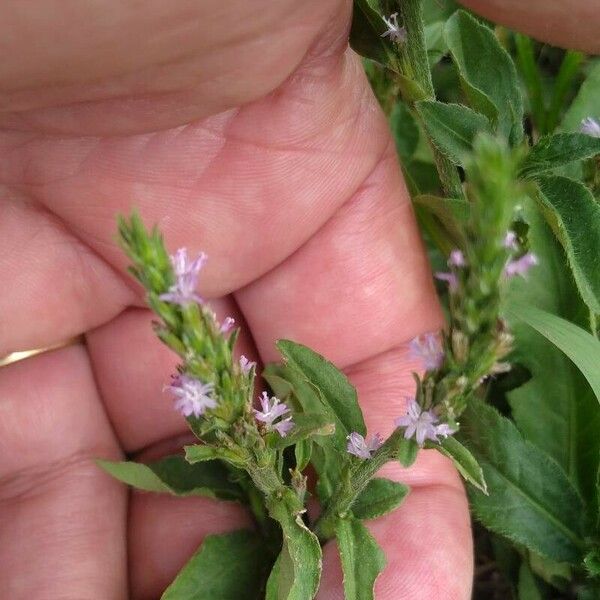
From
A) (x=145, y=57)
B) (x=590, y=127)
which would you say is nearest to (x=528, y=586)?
(x=590, y=127)

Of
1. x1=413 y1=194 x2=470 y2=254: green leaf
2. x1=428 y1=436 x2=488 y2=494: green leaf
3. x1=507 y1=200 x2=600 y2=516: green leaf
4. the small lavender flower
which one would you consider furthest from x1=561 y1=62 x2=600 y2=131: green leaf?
x1=428 y1=436 x2=488 y2=494: green leaf

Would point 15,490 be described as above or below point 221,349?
below

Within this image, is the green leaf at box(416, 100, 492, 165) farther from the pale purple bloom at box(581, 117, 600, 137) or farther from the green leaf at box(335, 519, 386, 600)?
the green leaf at box(335, 519, 386, 600)

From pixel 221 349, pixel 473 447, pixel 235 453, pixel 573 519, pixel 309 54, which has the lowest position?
pixel 573 519

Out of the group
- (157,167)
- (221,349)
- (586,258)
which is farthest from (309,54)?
(221,349)

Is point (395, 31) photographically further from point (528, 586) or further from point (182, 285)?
point (528, 586)

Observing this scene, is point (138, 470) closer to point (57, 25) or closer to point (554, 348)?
point (57, 25)
